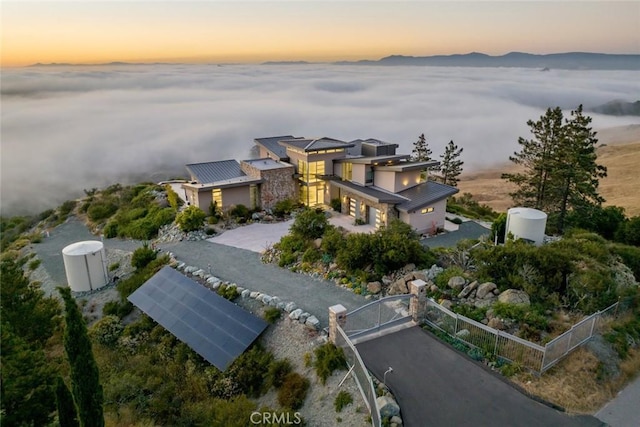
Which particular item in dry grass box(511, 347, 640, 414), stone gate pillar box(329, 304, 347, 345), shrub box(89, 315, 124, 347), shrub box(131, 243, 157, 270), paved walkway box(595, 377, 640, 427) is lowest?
shrub box(89, 315, 124, 347)

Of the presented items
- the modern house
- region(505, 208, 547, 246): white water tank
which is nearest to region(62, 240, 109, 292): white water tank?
the modern house

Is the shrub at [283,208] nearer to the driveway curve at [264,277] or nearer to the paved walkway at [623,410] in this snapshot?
the driveway curve at [264,277]

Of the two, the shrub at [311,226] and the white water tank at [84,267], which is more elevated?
the shrub at [311,226]

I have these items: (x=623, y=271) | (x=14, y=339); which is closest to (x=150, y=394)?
(x=14, y=339)

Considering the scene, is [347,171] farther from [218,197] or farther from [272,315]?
[272,315]

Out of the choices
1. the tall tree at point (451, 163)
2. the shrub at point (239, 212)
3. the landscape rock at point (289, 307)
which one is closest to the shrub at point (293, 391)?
the landscape rock at point (289, 307)

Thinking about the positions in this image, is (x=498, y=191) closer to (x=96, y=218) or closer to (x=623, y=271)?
(x=623, y=271)

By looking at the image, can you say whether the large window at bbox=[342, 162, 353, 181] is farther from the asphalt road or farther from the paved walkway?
the paved walkway
